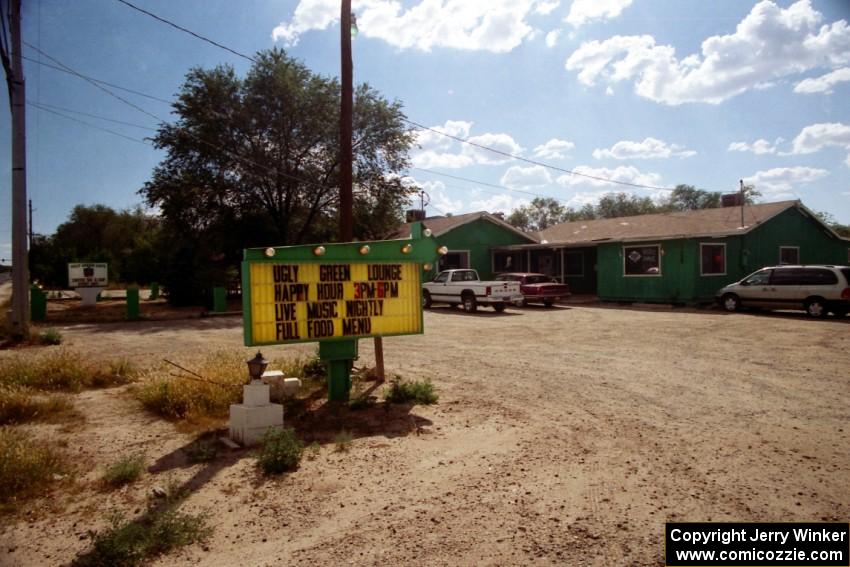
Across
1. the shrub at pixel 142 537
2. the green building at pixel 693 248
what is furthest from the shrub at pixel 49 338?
the green building at pixel 693 248

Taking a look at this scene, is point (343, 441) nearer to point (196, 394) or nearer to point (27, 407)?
point (196, 394)

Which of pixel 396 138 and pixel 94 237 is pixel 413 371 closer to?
pixel 396 138

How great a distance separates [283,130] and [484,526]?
2693 centimetres

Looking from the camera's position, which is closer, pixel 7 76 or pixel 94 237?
pixel 7 76

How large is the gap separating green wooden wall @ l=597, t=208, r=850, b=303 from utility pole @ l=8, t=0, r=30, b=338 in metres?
22.3

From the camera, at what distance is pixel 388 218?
31.2 meters

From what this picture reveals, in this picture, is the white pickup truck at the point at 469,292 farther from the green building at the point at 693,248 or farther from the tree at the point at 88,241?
the tree at the point at 88,241

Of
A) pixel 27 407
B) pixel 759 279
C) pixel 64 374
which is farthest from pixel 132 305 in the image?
pixel 759 279

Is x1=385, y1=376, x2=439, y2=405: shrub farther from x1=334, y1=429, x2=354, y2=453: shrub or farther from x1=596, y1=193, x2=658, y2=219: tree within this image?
x1=596, y1=193, x2=658, y2=219: tree

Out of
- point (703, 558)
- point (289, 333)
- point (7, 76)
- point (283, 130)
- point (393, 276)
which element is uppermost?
point (283, 130)

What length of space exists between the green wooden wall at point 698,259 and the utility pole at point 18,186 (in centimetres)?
2227

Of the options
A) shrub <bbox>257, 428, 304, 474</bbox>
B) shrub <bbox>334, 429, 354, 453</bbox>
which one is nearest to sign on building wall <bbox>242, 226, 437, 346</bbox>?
shrub <bbox>334, 429, 354, 453</bbox>

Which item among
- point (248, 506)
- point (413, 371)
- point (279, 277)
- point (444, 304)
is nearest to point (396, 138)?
point (444, 304)

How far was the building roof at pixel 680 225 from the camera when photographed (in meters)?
23.9
